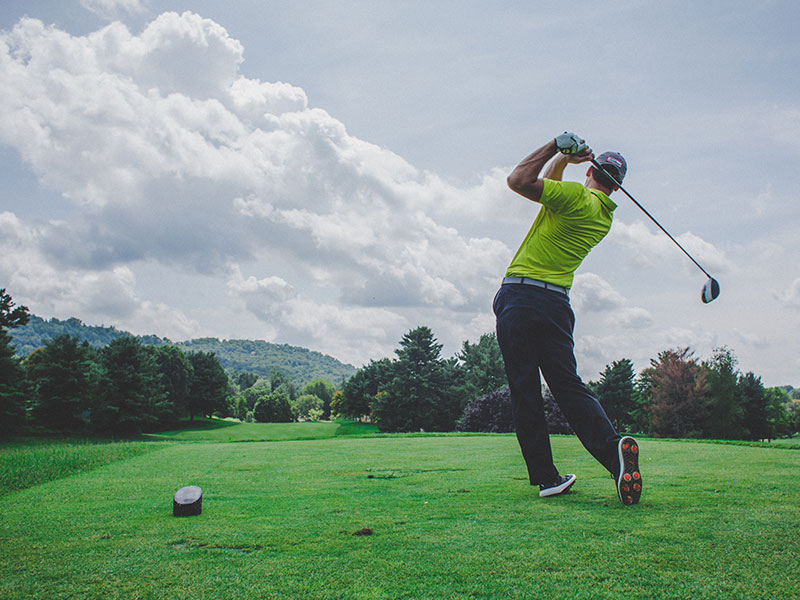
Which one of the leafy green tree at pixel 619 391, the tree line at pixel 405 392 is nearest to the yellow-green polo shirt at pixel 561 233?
the tree line at pixel 405 392

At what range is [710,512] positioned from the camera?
120 inches

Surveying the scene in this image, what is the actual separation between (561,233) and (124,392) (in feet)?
140

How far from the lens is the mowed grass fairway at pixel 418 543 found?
6.33 feet

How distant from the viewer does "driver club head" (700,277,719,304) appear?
511 centimetres

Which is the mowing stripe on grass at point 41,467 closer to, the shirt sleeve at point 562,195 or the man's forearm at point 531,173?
the man's forearm at point 531,173

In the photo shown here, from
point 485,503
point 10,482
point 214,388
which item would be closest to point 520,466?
point 485,503

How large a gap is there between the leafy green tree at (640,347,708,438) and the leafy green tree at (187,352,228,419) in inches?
1808

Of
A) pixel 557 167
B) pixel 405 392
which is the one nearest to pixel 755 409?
pixel 405 392

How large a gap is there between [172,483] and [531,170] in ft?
16.0

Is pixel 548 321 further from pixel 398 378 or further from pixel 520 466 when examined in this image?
pixel 398 378

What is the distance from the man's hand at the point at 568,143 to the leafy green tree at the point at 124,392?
41596 mm

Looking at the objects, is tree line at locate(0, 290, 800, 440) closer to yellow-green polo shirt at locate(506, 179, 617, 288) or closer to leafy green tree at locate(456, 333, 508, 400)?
leafy green tree at locate(456, 333, 508, 400)

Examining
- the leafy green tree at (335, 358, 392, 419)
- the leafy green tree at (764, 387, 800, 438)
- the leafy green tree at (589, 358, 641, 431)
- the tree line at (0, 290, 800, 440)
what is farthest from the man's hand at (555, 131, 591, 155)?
the leafy green tree at (335, 358, 392, 419)

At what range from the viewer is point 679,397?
1577 inches
